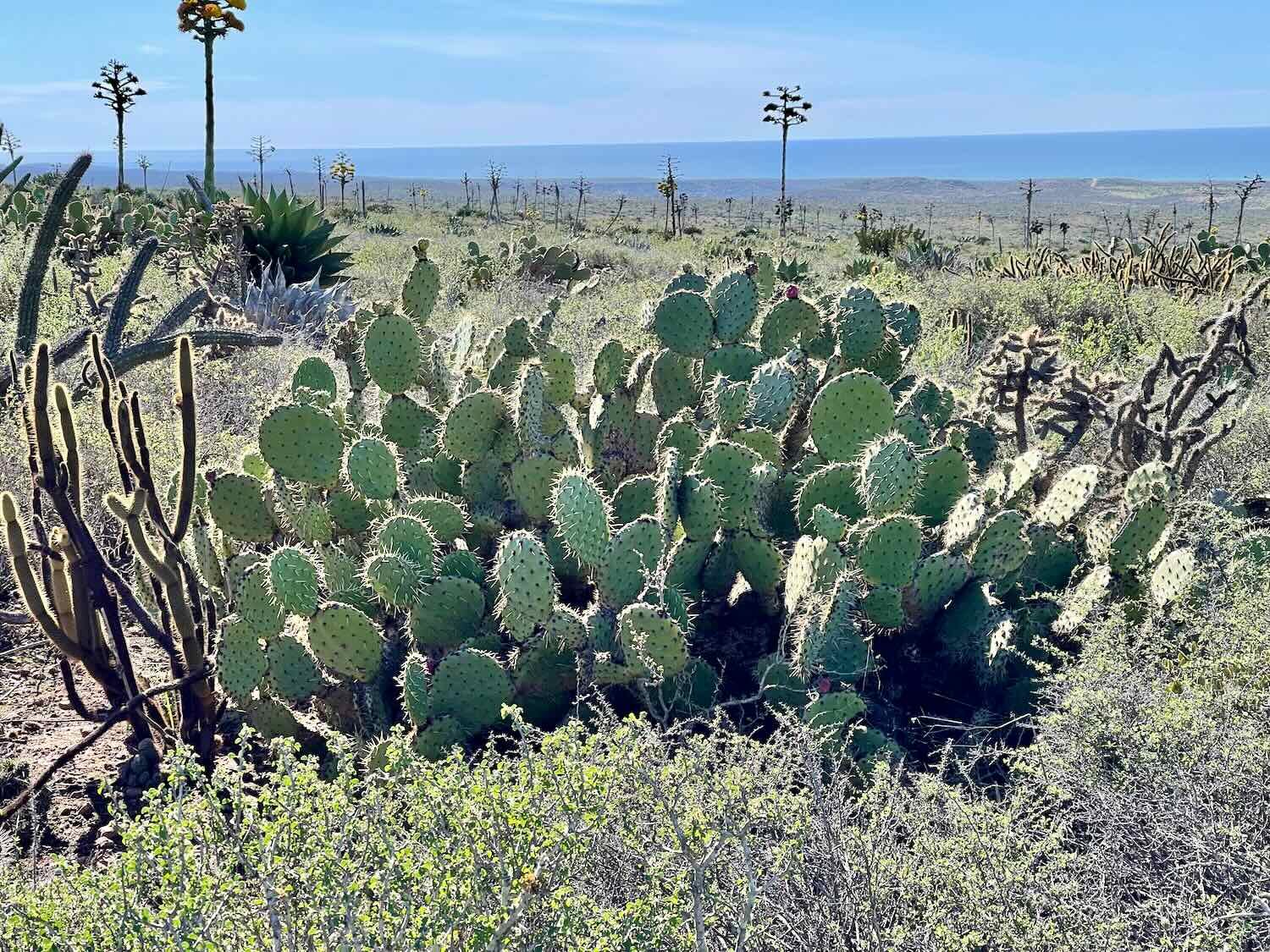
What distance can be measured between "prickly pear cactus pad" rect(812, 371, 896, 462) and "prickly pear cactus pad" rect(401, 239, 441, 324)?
187cm

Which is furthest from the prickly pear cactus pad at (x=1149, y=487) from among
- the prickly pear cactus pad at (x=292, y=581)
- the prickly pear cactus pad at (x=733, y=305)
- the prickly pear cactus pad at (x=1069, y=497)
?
the prickly pear cactus pad at (x=292, y=581)

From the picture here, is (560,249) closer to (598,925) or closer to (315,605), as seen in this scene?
(315,605)

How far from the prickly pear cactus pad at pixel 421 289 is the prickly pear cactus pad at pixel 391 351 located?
64 centimetres

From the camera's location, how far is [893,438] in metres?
3.78

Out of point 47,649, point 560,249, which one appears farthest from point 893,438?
point 560,249

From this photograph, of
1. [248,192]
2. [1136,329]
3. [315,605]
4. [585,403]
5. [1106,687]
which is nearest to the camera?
[1106,687]

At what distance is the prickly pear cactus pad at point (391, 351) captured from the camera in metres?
4.40

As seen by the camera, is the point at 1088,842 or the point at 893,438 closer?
the point at 1088,842

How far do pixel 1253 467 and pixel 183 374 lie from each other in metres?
4.42

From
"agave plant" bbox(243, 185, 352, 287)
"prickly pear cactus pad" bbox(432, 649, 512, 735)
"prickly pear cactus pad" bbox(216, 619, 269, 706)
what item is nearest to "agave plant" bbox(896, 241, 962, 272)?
"agave plant" bbox(243, 185, 352, 287)

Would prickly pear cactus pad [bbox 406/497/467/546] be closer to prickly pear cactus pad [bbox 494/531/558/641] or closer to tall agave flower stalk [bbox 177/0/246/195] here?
prickly pear cactus pad [bbox 494/531/558/641]

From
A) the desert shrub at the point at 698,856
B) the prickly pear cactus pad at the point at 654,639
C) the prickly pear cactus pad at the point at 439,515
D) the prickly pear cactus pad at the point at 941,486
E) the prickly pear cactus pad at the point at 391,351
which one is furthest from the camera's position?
the prickly pear cactus pad at the point at 391,351

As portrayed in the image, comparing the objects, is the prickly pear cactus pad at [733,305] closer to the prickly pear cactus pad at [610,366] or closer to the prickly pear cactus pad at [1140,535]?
the prickly pear cactus pad at [610,366]

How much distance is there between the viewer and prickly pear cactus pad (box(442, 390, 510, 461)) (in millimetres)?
4082
